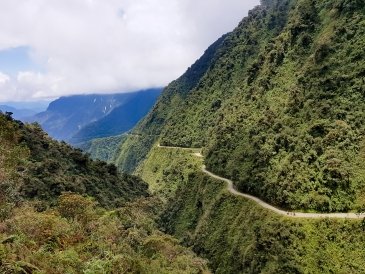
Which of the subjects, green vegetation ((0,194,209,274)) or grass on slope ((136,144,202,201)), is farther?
grass on slope ((136,144,202,201))

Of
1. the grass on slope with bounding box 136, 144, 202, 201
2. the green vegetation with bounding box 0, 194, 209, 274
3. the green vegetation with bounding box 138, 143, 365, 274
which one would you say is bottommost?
the green vegetation with bounding box 138, 143, 365, 274

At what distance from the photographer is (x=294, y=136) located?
3396 inches

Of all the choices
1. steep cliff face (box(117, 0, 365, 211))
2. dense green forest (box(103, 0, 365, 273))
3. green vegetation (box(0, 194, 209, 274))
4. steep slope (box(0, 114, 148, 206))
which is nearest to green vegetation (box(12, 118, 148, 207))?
steep slope (box(0, 114, 148, 206))

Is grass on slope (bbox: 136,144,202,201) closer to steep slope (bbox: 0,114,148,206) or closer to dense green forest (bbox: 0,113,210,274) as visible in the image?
steep slope (bbox: 0,114,148,206)

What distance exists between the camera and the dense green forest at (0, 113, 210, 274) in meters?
32.1

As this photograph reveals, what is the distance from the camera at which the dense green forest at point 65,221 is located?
32091 mm

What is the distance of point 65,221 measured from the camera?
4512 centimetres

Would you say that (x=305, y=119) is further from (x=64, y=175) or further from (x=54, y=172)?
(x=54, y=172)

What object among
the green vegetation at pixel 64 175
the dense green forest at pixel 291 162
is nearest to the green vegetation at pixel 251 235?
the dense green forest at pixel 291 162

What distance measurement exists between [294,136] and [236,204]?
16643 millimetres

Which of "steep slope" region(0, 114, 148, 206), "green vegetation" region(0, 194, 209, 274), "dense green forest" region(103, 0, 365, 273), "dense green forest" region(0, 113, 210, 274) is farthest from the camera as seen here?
"dense green forest" region(103, 0, 365, 273)

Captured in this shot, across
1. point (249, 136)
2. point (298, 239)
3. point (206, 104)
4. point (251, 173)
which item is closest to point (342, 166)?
point (298, 239)

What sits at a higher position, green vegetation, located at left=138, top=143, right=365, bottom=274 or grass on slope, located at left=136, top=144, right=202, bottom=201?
grass on slope, located at left=136, top=144, right=202, bottom=201

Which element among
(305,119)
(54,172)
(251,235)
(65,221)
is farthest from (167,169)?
(65,221)
